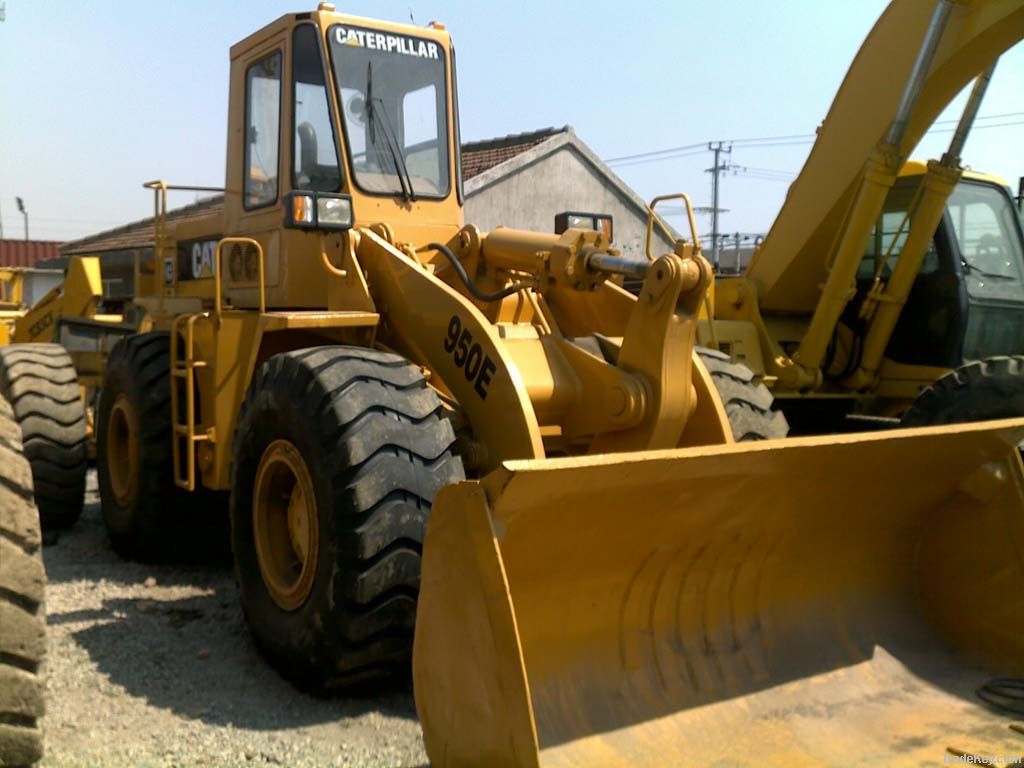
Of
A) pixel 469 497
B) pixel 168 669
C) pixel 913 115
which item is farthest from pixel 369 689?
pixel 913 115

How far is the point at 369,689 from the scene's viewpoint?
4133 mm

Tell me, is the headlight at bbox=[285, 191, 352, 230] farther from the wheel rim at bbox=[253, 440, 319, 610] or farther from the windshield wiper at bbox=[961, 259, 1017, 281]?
the windshield wiper at bbox=[961, 259, 1017, 281]

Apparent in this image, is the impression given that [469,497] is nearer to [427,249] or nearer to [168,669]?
[168,669]

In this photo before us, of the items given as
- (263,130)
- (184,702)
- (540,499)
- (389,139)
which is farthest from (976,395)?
(184,702)

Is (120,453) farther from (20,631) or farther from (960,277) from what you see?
(960,277)

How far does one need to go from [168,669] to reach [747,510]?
2.62 m

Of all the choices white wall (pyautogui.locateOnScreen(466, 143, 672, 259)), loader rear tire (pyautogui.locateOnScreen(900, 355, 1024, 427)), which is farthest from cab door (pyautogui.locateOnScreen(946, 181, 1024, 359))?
white wall (pyautogui.locateOnScreen(466, 143, 672, 259))

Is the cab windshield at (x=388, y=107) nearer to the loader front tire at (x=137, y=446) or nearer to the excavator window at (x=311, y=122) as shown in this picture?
the excavator window at (x=311, y=122)

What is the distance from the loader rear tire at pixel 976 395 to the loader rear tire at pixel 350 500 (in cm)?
354

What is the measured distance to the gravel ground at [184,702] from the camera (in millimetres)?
3627

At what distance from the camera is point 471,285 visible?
17.0 ft

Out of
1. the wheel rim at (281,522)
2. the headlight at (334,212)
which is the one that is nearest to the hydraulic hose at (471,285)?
the headlight at (334,212)

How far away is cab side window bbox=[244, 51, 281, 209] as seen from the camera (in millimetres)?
5719

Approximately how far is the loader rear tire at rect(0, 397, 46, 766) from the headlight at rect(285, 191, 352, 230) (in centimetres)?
230
